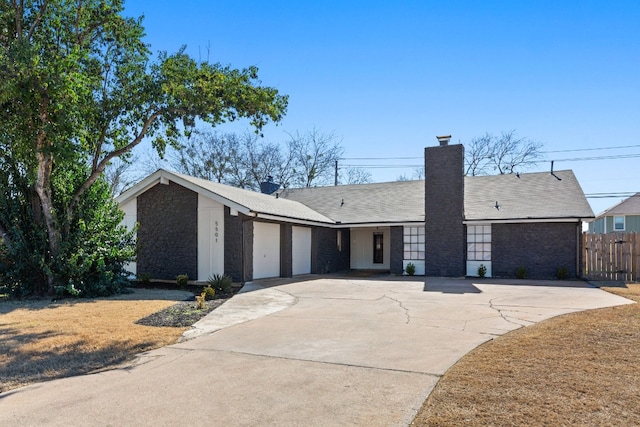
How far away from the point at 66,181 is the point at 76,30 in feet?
13.8

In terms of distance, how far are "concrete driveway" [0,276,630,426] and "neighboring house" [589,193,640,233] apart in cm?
3010

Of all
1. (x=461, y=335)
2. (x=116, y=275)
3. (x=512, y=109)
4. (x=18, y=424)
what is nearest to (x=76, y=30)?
(x=116, y=275)

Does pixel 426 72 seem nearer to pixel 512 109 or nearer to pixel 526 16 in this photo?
pixel 526 16

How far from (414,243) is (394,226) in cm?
116

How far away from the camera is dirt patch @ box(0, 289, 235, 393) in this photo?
6.05 metres

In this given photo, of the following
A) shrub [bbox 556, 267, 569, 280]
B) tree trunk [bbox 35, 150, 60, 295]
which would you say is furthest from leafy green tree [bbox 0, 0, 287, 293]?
shrub [bbox 556, 267, 569, 280]

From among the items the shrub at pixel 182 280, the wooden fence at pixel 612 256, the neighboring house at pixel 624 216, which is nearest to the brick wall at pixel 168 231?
the shrub at pixel 182 280

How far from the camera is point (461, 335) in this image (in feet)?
24.3

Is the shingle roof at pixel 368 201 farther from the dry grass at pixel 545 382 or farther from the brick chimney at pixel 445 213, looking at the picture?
the dry grass at pixel 545 382

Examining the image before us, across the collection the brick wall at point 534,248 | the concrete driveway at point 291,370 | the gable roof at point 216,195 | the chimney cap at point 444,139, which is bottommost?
the concrete driveway at point 291,370

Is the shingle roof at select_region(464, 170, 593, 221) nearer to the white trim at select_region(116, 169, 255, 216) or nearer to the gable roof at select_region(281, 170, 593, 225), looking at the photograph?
the gable roof at select_region(281, 170, 593, 225)

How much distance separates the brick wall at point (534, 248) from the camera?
701 inches

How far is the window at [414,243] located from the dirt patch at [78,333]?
10474mm

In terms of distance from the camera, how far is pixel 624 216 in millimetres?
36438
